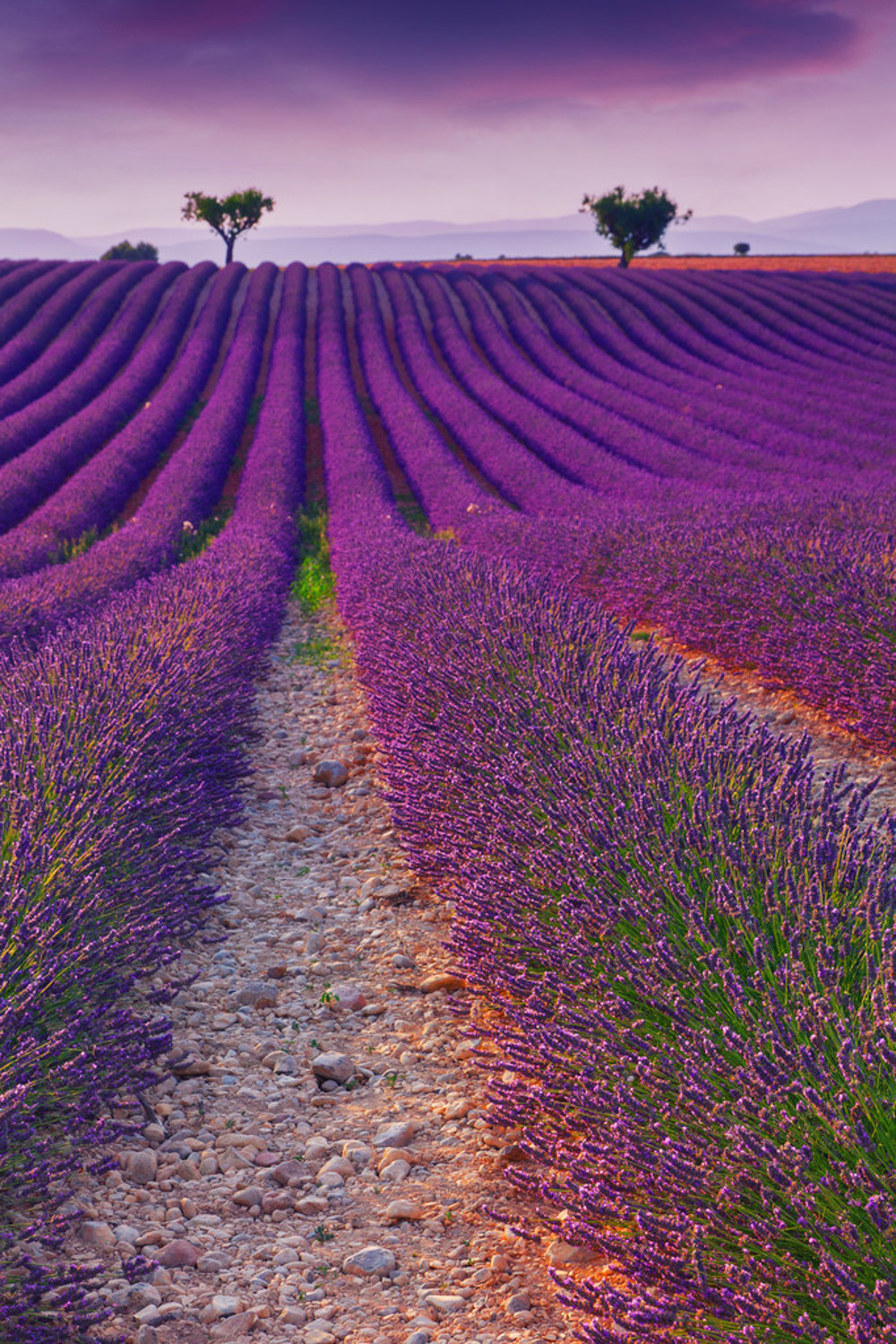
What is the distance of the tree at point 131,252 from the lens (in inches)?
1708

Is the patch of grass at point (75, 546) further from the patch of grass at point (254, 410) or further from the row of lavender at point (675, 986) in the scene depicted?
the row of lavender at point (675, 986)

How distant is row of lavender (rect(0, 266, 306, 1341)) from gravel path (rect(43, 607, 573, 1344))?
157 millimetres

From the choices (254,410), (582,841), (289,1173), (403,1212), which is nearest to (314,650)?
(582,841)

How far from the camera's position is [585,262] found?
3862 centimetres

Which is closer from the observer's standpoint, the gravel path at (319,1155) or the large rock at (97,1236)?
the gravel path at (319,1155)

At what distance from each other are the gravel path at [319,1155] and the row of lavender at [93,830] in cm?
16

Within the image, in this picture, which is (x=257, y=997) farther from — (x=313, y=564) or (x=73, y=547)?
(x=73, y=547)

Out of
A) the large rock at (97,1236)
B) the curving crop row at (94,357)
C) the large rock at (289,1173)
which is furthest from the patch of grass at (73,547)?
the large rock at (97,1236)

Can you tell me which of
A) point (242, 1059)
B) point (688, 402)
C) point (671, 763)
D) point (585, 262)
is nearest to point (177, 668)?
point (242, 1059)

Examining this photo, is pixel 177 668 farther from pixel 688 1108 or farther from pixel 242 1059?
pixel 688 1108

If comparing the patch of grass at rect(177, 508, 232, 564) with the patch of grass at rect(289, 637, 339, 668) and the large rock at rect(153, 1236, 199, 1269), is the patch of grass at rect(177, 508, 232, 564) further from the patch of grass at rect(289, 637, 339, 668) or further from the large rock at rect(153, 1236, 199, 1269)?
the large rock at rect(153, 1236, 199, 1269)

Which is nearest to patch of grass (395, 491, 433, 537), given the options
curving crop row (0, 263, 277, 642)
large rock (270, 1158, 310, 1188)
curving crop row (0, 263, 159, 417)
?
curving crop row (0, 263, 277, 642)

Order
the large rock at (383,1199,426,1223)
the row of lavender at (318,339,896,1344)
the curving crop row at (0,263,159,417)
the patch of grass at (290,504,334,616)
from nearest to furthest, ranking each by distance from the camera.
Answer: the row of lavender at (318,339,896,1344) < the large rock at (383,1199,426,1223) < the patch of grass at (290,504,334,616) < the curving crop row at (0,263,159,417)

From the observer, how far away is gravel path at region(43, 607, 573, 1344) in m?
1.84
